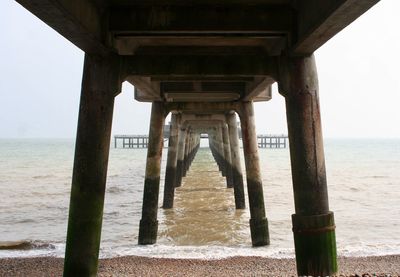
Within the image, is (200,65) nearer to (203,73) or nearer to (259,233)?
(203,73)

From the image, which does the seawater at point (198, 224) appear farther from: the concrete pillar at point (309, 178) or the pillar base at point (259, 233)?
the concrete pillar at point (309, 178)

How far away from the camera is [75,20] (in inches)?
117

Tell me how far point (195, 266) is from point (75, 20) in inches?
147

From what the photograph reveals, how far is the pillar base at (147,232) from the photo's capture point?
287 inches

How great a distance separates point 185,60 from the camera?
13.8 feet

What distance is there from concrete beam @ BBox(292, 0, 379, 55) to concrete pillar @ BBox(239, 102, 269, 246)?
13.6 feet

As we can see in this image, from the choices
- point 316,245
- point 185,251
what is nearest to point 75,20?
point 316,245

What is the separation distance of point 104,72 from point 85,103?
370 mm

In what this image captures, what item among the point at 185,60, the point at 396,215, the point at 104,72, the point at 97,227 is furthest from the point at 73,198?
the point at 396,215

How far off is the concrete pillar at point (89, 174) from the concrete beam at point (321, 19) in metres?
1.92

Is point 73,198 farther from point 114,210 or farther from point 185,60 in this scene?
point 114,210

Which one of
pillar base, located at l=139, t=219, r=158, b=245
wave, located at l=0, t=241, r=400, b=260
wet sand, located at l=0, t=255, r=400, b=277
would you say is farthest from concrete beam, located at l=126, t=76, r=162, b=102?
wave, located at l=0, t=241, r=400, b=260

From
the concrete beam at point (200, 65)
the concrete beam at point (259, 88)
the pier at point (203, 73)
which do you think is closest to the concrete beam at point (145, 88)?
the concrete beam at point (200, 65)

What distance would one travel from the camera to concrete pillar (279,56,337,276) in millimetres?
3742
